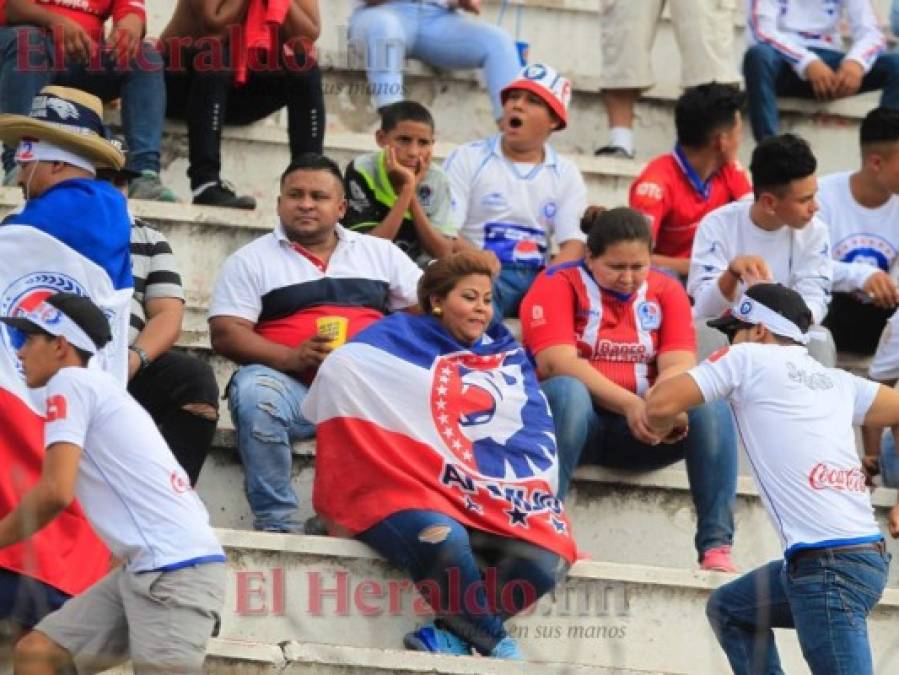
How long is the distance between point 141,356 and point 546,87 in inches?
103

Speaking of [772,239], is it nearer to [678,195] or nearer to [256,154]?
[678,195]

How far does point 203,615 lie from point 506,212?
3403 mm

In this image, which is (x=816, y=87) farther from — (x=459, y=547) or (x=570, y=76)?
(x=459, y=547)

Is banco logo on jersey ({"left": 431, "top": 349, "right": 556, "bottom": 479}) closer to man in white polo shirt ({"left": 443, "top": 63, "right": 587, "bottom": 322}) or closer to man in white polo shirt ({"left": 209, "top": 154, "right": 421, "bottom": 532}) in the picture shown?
man in white polo shirt ({"left": 209, "top": 154, "right": 421, "bottom": 532})

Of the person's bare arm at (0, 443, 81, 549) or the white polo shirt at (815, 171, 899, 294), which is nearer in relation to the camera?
the person's bare arm at (0, 443, 81, 549)

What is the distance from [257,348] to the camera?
296 inches

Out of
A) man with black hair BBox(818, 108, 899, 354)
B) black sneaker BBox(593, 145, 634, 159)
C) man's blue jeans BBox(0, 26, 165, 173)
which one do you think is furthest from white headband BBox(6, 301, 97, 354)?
black sneaker BBox(593, 145, 634, 159)

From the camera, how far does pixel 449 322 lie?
736 centimetres

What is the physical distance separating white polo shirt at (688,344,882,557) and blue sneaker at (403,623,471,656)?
1.01m

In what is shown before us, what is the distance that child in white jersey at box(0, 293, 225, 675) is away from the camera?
5707 millimetres

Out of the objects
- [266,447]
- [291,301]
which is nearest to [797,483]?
[266,447]

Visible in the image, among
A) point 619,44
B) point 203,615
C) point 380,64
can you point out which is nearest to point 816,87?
point 619,44

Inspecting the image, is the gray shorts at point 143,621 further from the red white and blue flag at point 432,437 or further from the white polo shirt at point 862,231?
the white polo shirt at point 862,231

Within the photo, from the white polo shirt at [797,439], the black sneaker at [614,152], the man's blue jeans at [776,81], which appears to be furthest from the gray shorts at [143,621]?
the man's blue jeans at [776,81]
